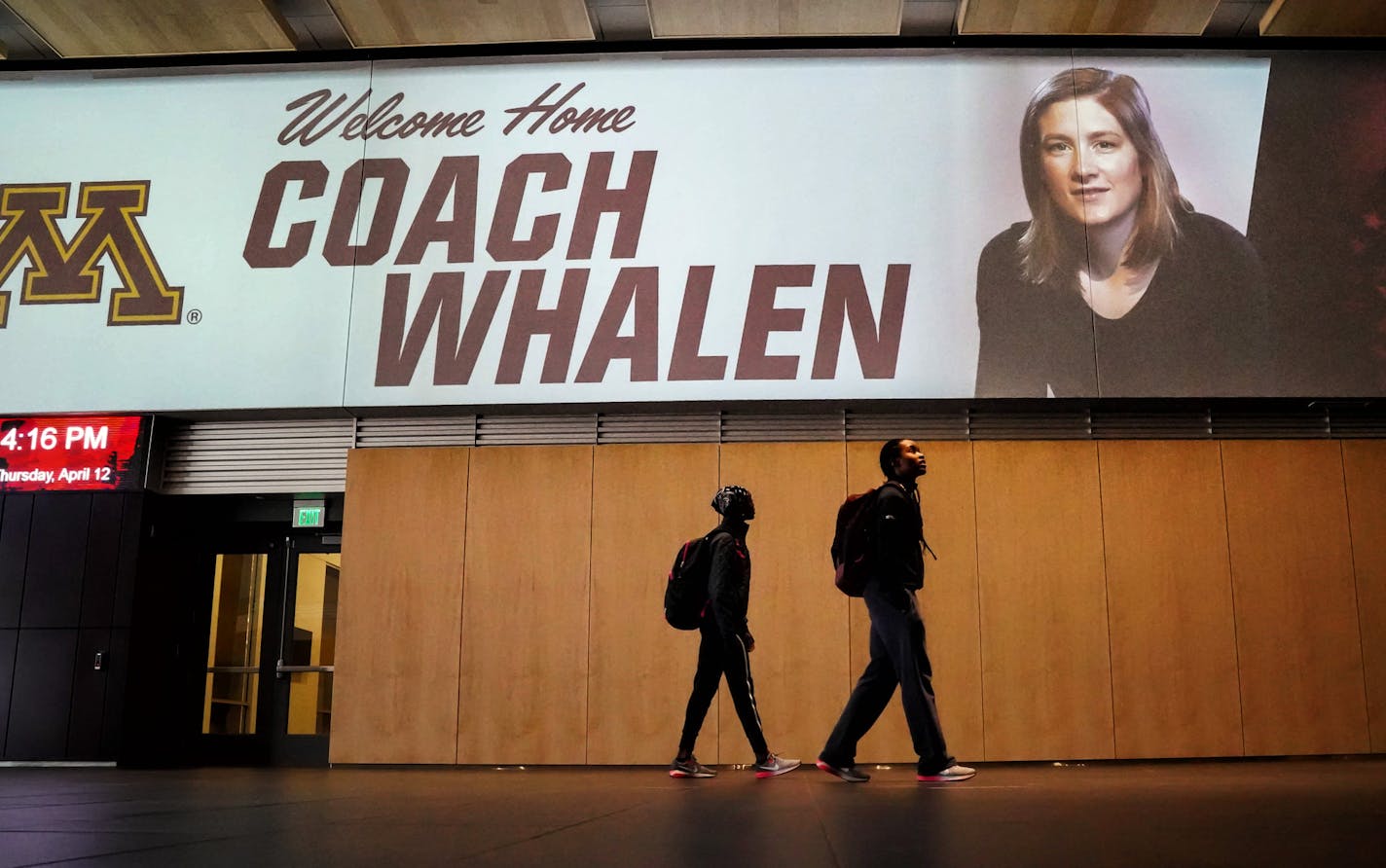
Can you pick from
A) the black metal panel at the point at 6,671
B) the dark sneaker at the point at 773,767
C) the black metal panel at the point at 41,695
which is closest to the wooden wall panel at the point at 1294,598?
the dark sneaker at the point at 773,767

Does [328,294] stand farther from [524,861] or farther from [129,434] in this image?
[524,861]

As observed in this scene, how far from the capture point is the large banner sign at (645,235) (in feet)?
30.3

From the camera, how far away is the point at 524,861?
2.26 meters

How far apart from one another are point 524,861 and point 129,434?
8967 mm

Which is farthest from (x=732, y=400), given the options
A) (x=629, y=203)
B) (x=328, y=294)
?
(x=328, y=294)

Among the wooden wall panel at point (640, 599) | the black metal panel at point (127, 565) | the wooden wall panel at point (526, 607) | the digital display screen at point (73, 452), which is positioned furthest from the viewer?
the digital display screen at point (73, 452)

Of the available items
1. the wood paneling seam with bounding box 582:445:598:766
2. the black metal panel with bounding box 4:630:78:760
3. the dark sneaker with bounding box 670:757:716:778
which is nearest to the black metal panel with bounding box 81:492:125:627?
the black metal panel with bounding box 4:630:78:760

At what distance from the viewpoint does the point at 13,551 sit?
962 cm

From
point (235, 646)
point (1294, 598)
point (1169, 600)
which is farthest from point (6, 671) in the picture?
point (1294, 598)

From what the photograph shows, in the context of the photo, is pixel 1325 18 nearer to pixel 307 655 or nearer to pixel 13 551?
pixel 307 655

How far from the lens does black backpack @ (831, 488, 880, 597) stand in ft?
17.8

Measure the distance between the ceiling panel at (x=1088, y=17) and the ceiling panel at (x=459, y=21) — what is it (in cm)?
362

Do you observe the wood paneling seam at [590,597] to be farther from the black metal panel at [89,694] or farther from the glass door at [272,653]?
the black metal panel at [89,694]

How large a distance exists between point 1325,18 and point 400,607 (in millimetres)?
9811
